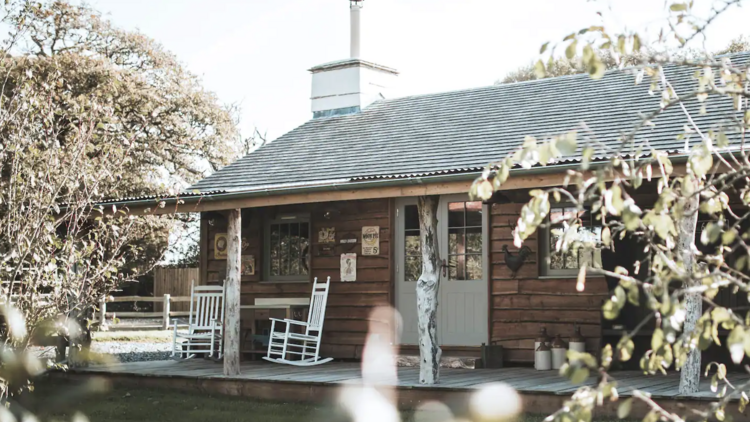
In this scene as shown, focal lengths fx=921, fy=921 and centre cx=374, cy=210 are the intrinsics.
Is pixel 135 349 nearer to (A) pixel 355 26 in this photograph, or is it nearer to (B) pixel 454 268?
(A) pixel 355 26

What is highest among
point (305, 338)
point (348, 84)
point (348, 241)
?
point (348, 84)

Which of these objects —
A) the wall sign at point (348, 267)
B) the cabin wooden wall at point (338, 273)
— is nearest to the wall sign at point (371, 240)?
the cabin wooden wall at point (338, 273)

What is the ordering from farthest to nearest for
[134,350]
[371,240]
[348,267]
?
[134,350] → [348,267] → [371,240]

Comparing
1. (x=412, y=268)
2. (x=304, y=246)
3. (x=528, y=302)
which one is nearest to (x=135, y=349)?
(x=304, y=246)

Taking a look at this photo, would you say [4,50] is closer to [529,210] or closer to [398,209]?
[529,210]

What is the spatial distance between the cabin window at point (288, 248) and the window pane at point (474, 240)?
231 cm

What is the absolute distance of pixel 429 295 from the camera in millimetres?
8602

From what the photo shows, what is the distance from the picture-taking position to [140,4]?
27.2 meters

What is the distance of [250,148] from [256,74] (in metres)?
4.67

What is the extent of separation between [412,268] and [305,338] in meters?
1.63

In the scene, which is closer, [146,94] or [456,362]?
[456,362]

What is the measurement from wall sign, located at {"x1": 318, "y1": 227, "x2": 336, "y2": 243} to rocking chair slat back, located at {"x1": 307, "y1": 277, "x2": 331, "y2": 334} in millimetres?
695

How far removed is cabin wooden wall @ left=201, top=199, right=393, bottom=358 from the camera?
11.6 meters

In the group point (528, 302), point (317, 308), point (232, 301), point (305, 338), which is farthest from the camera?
point (317, 308)
